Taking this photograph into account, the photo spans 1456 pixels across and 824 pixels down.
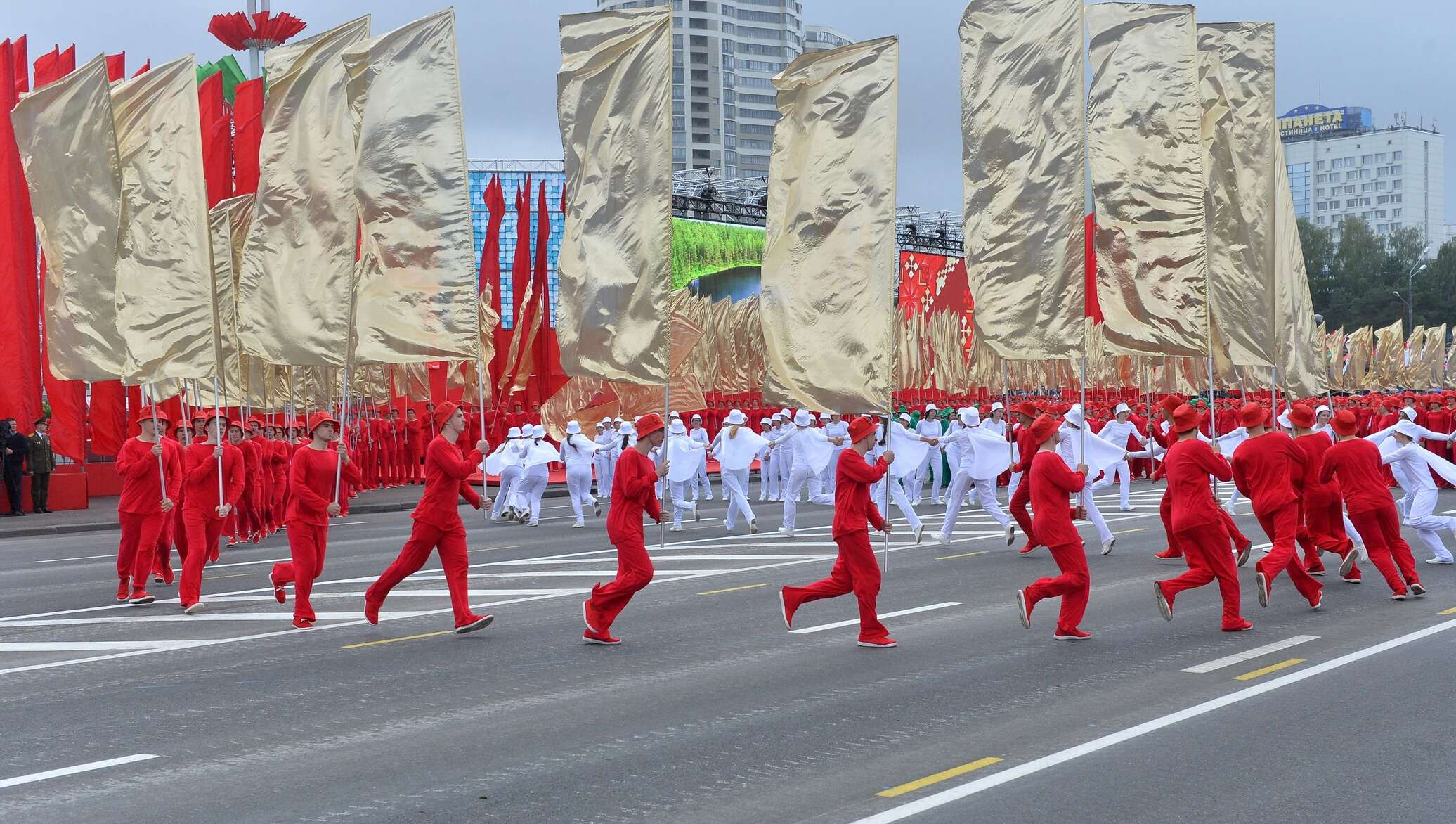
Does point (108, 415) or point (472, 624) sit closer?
point (472, 624)

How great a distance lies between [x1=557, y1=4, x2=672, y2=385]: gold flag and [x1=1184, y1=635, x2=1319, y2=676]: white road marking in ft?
19.7

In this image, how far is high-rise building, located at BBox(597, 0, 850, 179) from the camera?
157 m

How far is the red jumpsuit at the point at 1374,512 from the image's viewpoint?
12.3 metres

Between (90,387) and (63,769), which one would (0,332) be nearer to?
(90,387)

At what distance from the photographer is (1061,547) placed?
10312 millimetres

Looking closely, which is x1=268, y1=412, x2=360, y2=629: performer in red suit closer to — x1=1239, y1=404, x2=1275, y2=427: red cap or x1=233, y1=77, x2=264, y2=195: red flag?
x1=1239, y1=404, x2=1275, y2=427: red cap

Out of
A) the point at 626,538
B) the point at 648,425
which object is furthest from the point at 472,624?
the point at 648,425

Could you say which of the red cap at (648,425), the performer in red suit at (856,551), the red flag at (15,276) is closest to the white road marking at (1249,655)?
the performer in red suit at (856,551)

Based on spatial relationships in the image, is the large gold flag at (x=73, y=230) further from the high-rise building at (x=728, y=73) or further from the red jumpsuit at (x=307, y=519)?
the high-rise building at (x=728, y=73)

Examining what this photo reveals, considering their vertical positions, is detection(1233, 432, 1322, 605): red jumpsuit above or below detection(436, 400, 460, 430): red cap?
below

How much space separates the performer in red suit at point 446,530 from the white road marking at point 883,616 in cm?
251

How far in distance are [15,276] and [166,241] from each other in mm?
13824

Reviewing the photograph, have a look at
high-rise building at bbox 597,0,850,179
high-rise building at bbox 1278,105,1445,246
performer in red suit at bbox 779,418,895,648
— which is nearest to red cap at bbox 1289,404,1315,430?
performer in red suit at bbox 779,418,895,648

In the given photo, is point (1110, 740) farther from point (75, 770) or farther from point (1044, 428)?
point (75, 770)
